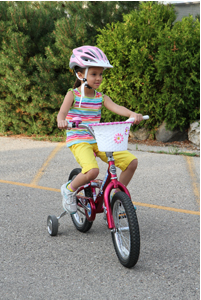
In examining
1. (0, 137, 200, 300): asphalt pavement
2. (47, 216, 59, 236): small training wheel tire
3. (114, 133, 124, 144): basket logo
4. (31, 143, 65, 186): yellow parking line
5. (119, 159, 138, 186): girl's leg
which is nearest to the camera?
(0, 137, 200, 300): asphalt pavement

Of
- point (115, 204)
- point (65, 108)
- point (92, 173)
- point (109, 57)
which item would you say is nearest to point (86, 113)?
point (65, 108)

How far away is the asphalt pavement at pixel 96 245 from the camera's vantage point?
2.93m

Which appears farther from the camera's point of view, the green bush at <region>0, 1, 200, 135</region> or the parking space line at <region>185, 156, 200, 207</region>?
the green bush at <region>0, 1, 200, 135</region>

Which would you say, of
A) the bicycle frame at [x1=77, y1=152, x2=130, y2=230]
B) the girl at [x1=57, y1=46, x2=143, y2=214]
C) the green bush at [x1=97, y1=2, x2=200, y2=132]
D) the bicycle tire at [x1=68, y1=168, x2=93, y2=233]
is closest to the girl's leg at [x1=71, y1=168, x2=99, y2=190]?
the girl at [x1=57, y1=46, x2=143, y2=214]

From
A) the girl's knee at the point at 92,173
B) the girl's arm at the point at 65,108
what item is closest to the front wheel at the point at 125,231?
the girl's knee at the point at 92,173

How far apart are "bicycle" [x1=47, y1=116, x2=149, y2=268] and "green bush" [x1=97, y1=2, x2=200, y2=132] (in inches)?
180

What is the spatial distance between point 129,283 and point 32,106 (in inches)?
259

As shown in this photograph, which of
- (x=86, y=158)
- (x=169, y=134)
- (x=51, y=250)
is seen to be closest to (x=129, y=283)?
(x=51, y=250)

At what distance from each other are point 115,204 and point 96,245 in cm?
66

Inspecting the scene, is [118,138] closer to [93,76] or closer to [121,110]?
[121,110]

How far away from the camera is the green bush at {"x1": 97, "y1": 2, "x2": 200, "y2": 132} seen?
765 centimetres

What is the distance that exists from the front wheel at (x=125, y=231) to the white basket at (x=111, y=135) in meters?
0.41

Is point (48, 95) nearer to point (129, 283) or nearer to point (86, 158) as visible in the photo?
point (86, 158)

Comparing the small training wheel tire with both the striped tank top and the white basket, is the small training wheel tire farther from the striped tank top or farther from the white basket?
the white basket
